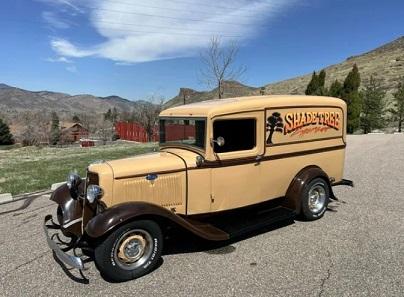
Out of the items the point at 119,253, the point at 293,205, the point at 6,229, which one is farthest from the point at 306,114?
the point at 6,229

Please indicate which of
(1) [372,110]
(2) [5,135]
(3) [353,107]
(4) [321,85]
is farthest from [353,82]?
(2) [5,135]

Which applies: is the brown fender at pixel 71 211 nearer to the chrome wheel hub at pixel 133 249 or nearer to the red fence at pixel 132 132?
the chrome wheel hub at pixel 133 249

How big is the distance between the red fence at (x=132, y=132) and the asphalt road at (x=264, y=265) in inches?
1111

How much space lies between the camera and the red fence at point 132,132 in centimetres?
3684

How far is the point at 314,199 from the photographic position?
6.98 meters

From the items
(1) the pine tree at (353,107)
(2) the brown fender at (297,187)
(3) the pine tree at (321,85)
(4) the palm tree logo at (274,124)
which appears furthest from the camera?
(3) the pine tree at (321,85)

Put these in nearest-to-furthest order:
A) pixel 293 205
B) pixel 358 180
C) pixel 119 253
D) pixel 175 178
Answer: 1. pixel 119 253
2. pixel 175 178
3. pixel 293 205
4. pixel 358 180

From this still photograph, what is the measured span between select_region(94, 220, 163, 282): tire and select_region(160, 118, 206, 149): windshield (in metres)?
1.45

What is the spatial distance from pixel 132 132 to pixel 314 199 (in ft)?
110

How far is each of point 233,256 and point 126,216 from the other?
1.64 metres

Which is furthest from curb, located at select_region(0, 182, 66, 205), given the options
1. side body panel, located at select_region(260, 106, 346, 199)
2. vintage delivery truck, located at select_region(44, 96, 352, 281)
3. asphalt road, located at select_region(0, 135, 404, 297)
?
side body panel, located at select_region(260, 106, 346, 199)

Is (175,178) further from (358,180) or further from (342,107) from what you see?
(358,180)

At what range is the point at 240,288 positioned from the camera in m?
4.45

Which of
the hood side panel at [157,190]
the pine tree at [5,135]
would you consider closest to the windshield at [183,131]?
the hood side panel at [157,190]
